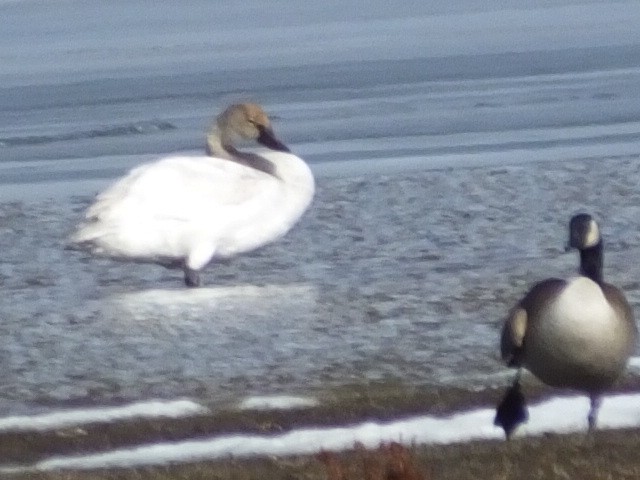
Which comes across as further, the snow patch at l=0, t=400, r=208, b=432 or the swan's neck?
the swan's neck

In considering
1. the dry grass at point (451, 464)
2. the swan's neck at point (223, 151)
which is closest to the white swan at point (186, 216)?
the swan's neck at point (223, 151)

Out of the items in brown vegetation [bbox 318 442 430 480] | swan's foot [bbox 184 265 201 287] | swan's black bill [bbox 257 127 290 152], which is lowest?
swan's foot [bbox 184 265 201 287]

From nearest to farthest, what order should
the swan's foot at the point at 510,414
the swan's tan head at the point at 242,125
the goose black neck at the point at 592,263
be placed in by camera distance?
the swan's foot at the point at 510,414, the goose black neck at the point at 592,263, the swan's tan head at the point at 242,125

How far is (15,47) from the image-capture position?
23047 mm

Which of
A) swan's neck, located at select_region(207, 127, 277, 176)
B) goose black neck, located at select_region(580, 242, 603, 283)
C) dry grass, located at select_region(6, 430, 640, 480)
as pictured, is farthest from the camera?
swan's neck, located at select_region(207, 127, 277, 176)

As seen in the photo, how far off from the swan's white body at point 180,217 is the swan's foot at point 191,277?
35mm

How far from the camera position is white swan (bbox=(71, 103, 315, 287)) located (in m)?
9.88

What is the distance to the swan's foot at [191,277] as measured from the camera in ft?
32.4

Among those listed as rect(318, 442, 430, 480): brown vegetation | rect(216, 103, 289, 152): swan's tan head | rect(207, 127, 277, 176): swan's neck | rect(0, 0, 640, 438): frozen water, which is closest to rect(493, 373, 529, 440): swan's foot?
rect(0, 0, 640, 438): frozen water

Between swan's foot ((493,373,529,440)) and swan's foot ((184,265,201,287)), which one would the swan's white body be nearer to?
swan's foot ((184,265,201,287))

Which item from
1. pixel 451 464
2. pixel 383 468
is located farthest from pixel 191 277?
pixel 383 468

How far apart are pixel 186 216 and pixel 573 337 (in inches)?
159

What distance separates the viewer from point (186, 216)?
9938 mm

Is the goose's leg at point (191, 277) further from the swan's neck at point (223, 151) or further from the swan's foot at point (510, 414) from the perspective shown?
the swan's foot at point (510, 414)
